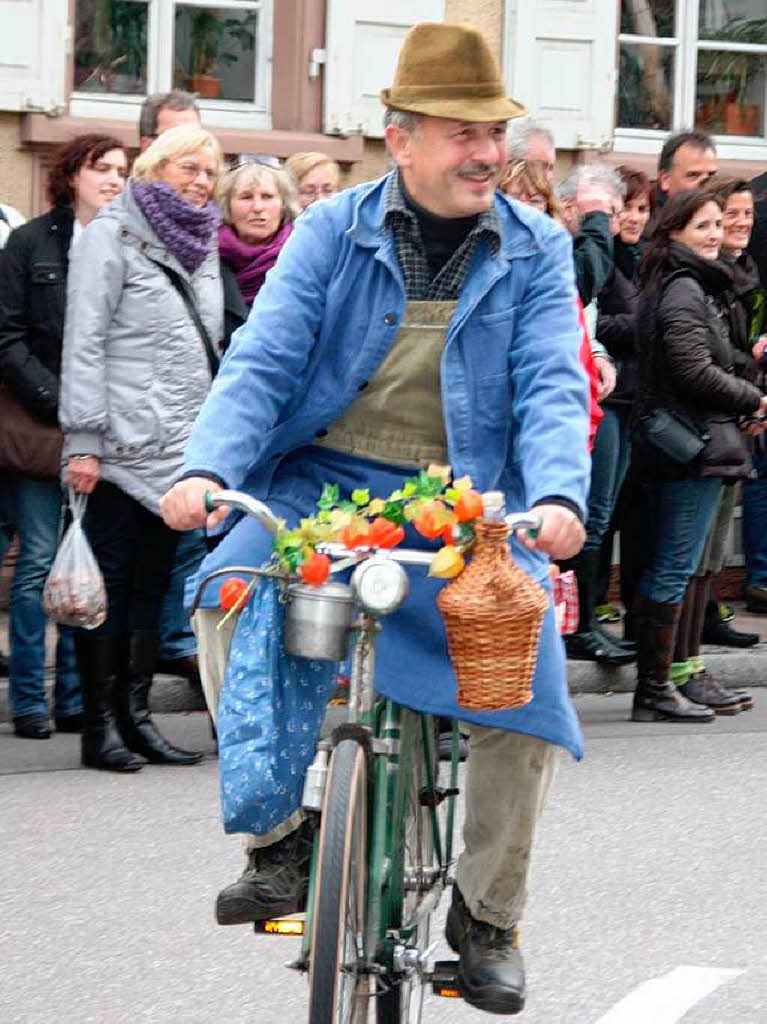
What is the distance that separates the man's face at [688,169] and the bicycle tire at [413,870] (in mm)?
6340

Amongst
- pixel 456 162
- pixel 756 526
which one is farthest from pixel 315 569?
pixel 756 526

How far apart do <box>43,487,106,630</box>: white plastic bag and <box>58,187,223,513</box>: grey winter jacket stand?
249mm

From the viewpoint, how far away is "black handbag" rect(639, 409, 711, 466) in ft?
28.9

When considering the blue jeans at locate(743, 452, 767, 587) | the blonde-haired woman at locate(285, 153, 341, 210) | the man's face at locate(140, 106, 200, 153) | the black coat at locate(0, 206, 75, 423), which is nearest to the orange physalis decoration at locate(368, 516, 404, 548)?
the black coat at locate(0, 206, 75, 423)

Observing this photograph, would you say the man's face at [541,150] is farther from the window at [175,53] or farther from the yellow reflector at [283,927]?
the yellow reflector at [283,927]

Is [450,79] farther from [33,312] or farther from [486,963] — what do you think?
[33,312]

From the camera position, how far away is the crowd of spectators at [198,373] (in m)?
7.68

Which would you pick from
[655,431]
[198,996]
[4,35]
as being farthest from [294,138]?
[198,996]

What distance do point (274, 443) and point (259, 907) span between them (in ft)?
2.87

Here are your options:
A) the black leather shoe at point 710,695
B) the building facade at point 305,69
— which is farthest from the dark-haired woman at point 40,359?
the building facade at point 305,69

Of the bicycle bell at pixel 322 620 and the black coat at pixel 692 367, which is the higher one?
the black coat at pixel 692 367

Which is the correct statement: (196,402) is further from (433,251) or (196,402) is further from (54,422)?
(433,251)

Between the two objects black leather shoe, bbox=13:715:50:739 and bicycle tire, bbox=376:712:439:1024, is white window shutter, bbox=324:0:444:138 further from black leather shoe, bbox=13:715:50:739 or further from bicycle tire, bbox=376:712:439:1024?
bicycle tire, bbox=376:712:439:1024

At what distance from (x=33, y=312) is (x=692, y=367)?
2.45 meters
